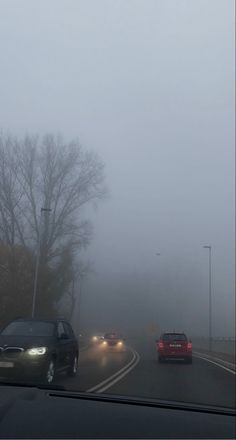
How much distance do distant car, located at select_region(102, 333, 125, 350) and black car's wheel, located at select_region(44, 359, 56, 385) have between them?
2720 centimetres

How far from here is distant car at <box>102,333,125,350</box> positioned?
43769 millimetres

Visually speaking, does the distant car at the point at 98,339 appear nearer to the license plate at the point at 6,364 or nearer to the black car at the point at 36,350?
the black car at the point at 36,350

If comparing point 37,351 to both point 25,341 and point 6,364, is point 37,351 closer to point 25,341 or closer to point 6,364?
point 25,341

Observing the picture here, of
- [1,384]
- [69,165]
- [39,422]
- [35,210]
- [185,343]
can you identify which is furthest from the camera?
[185,343]

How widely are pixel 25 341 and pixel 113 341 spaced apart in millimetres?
29755

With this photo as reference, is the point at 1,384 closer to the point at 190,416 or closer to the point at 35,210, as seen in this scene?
the point at 190,416

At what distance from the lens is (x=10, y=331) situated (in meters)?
16.5

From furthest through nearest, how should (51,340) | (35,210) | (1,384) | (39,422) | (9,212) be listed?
(35,210) → (9,212) → (51,340) → (1,384) → (39,422)

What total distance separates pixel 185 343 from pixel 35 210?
31.0 feet

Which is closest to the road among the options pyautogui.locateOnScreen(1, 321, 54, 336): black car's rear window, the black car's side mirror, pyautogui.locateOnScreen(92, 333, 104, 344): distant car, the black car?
the black car

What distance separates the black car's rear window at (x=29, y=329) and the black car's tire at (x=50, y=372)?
0.85 m

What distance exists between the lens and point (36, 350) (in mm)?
15352

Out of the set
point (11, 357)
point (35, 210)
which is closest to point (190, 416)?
point (11, 357)

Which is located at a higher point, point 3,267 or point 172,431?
point 3,267
